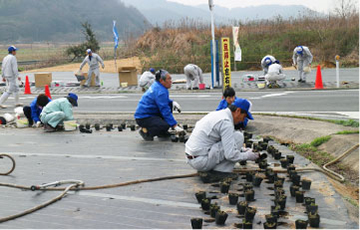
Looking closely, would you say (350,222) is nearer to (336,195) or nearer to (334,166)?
(336,195)

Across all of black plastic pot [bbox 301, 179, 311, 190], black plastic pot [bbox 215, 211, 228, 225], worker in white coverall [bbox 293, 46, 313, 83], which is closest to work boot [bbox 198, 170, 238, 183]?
black plastic pot [bbox 301, 179, 311, 190]

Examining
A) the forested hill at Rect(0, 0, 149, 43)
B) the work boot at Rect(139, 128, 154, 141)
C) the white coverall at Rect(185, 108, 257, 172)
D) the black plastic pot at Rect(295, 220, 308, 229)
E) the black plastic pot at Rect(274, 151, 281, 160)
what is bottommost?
the black plastic pot at Rect(295, 220, 308, 229)

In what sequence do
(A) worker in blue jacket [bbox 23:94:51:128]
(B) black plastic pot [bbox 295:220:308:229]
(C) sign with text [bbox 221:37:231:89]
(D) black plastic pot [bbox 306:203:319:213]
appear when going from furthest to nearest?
(C) sign with text [bbox 221:37:231:89] < (A) worker in blue jacket [bbox 23:94:51:128] < (D) black plastic pot [bbox 306:203:319:213] < (B) black plastic pot [bbox 295:220:308:229]

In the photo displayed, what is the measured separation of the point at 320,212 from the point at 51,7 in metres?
133

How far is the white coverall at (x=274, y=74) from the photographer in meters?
18.8

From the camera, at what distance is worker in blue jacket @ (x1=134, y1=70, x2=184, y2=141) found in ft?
30.5

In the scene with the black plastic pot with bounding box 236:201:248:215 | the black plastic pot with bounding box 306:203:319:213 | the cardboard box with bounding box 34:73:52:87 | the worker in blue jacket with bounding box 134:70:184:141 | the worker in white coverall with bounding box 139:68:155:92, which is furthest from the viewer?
the cardboard box with bounding box 34:73:52:87

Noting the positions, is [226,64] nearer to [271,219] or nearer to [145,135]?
[145,135]

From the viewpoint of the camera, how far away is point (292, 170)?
22.1 feet

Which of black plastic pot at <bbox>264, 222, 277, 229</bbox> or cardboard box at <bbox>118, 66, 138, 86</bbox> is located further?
cardboard box at <bbox>118, 66, 138, 86</bbox>

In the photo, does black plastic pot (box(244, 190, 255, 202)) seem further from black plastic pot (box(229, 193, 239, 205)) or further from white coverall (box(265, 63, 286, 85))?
white coverall (box(265, 63, 286, 85))

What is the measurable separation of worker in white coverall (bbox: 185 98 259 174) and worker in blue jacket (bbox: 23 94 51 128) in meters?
6.06

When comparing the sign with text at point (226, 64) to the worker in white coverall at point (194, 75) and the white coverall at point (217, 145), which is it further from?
the white coverall at point (217, 145)

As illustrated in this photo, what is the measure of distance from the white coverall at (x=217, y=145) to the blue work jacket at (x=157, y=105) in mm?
2773
